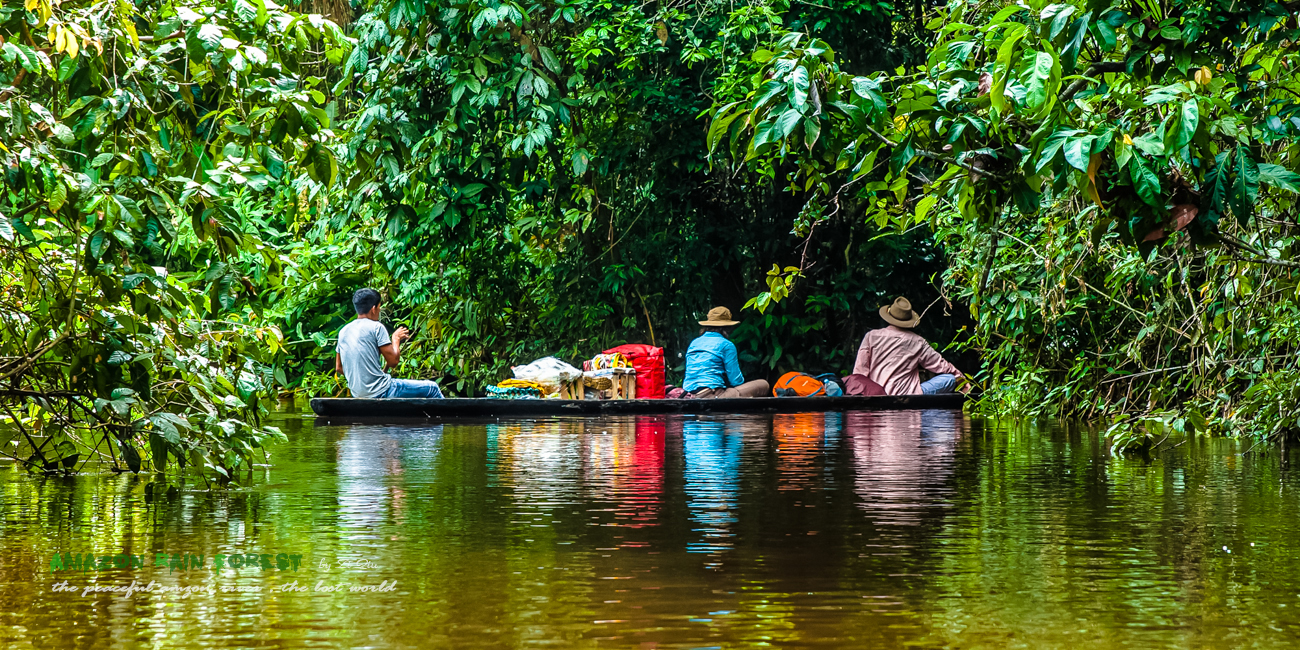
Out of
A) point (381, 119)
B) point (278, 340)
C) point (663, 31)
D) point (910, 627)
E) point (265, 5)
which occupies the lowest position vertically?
point (910, 627)

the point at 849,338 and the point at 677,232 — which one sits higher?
the point at 677,232

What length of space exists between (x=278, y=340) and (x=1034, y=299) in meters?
8.37

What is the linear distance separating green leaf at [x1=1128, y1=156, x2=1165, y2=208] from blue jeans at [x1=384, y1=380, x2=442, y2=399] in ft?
38.2

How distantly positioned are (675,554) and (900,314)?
13049mm

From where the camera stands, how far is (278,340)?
25.8ft

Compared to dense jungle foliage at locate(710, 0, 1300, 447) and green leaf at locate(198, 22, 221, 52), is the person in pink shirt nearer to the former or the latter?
dense jungle foliage at locate(710, 0, 1300, 447)

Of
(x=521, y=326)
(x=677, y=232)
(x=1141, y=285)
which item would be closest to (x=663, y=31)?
(x=677, y=232)

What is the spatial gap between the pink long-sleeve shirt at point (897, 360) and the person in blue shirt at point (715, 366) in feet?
5.51

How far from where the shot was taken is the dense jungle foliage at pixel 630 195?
5.79 meters

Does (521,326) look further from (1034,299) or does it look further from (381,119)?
(1034,299)

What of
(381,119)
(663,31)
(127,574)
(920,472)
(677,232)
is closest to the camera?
(127,574)

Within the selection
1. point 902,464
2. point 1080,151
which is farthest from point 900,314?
point 1080,151

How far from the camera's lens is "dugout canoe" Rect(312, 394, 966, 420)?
1551 centimetres

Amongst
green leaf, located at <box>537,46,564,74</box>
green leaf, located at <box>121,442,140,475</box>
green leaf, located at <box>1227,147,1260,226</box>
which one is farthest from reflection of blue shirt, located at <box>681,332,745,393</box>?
green leaf, located at <box>1227,147,1260,226</box>
